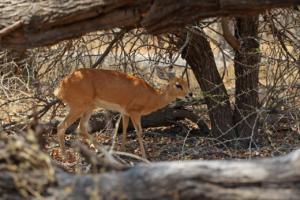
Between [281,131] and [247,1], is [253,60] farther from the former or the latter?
[247,1]

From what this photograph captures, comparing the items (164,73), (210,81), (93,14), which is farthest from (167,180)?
(164,73)

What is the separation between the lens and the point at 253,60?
7352 mm

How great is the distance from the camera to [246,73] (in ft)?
22.8

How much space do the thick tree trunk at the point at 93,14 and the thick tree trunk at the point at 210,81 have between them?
2816 millimetres

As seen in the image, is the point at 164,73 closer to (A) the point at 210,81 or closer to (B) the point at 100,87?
(A) the point at 210,81

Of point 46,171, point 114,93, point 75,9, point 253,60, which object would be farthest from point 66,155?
point 46,171

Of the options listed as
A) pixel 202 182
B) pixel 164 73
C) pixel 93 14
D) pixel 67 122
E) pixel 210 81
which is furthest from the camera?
pixel 164 73

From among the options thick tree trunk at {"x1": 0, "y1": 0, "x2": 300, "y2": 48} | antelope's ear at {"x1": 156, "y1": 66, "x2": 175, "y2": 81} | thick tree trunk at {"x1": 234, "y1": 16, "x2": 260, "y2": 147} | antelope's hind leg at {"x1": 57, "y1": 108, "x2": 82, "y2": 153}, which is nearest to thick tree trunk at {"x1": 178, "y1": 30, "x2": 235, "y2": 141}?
thick tree trunk at {"x1": 234, "y1": 16, "x2": 260, "y2": 147}

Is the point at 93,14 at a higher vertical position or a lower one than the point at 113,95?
higher

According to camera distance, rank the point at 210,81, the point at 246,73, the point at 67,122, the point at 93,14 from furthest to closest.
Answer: the point at 67,122
the point at 210,81
the point at 246,73
the point at 93,14

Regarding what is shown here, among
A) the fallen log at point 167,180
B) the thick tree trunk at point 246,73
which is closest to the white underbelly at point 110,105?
the thick tree trunk at point 246,73

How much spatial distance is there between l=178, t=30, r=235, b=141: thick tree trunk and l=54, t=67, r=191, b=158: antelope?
1.28ft

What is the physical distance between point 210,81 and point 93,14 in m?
3.50

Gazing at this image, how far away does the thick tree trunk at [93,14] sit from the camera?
418cm
